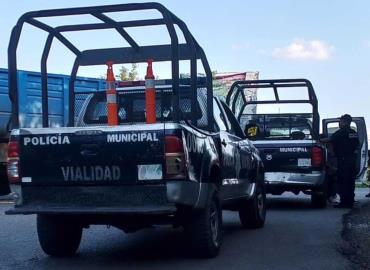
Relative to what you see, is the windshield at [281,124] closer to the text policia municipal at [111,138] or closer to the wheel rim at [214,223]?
the wheel rim at [214,223]

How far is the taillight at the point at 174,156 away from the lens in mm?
6391

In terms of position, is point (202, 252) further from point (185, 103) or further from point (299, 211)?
point (299, 211)

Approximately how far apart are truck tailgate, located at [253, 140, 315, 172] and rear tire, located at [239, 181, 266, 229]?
2.40 m

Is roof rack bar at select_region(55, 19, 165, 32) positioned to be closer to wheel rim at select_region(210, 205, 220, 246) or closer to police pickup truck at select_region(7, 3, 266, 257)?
police pickup truck at select_region(7, 3, 266, 257)

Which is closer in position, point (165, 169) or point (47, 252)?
point (165, 169)

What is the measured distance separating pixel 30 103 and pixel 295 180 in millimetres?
6415

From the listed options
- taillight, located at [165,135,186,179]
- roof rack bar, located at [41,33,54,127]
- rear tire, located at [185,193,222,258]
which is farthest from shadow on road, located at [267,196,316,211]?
taillight, located at [165,135,186,179]

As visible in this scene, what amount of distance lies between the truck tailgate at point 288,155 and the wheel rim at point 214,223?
5.13m

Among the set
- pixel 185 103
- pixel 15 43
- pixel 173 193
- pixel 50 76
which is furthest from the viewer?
pixel 50 76

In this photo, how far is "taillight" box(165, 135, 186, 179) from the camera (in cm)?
639

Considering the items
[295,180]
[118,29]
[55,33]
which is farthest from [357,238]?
[55,33]

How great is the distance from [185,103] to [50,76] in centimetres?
833

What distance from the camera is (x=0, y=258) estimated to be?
7395 millimetres

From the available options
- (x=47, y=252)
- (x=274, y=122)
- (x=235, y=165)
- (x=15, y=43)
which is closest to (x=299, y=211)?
(x=274, y=122)
